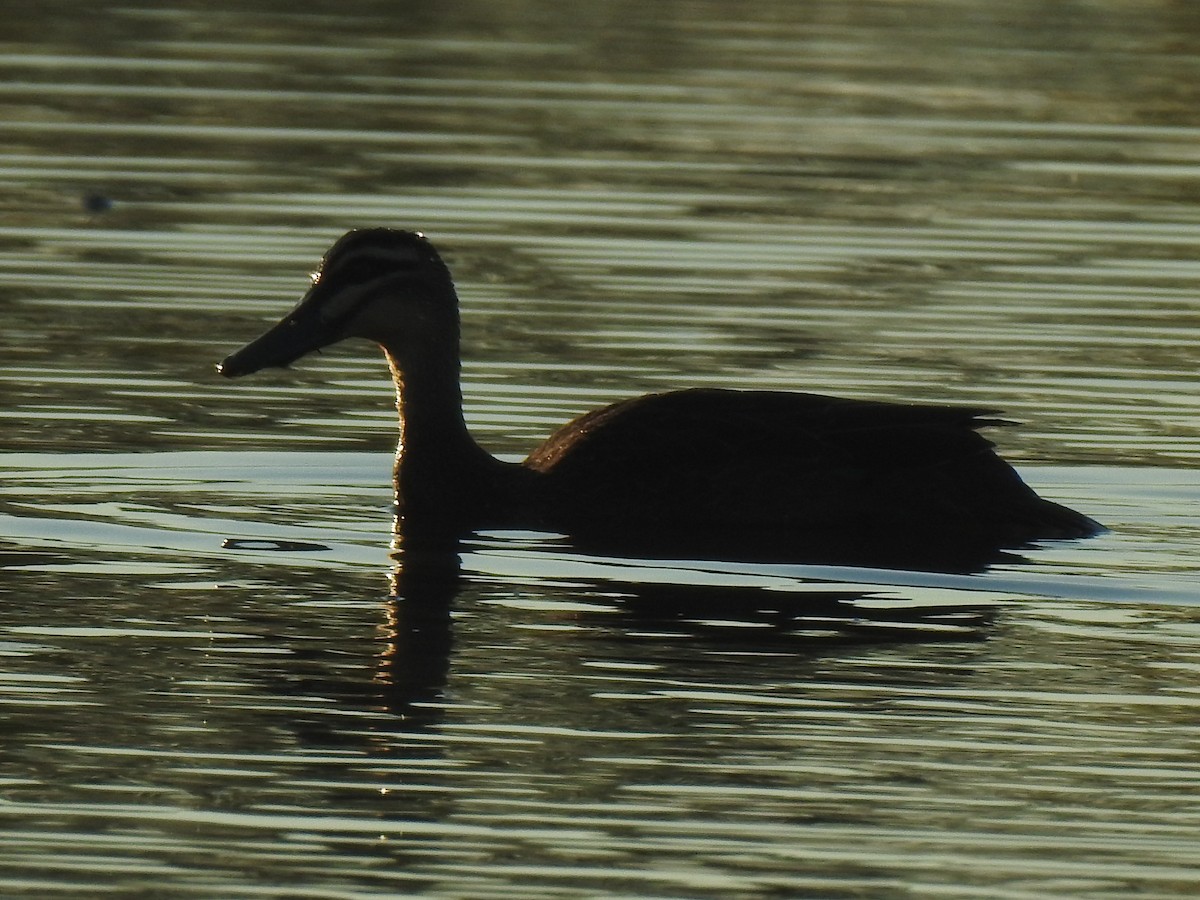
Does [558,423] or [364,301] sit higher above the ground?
[364,301]

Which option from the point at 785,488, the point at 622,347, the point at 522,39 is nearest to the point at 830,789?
the point at 785,488

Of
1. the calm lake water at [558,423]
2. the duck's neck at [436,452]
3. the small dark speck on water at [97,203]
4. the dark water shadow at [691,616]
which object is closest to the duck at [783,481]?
the duck's neck at [436,452]

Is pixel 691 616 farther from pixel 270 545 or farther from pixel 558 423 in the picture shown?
pixel 558 423

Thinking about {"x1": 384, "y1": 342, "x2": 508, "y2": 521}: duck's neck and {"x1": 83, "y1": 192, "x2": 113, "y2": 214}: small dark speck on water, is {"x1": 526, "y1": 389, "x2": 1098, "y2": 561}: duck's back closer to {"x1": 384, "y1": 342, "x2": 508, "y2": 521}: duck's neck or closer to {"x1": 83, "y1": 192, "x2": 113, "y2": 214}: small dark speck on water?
{"x1": 384, "y1": 342, "x2": 508, "y2": 521}: duck's neck

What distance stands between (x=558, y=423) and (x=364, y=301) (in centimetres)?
165

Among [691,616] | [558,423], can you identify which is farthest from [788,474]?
[558,423]

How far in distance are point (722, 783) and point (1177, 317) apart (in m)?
8.63

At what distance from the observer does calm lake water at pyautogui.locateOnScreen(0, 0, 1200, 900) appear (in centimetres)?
768

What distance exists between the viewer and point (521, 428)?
13758 mm

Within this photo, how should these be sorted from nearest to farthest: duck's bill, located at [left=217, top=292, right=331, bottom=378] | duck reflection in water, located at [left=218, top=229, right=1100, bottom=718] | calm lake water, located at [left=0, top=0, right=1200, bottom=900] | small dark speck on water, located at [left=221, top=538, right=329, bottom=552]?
calm lake water, located at [left=0, top=0, right=1200, bottom=900]
small dark speck on water, located at [left=221, top=538, right=329, bottom=552]
duck reflection in water, located at [left=218, top=229, right=1100, bottom=718]
duck's bill, located at [left=217, top=292, right=331, bottom=378]

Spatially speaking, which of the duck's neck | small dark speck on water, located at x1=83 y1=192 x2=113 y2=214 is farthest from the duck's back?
small dark speck on water, located at x1=83 y1=192 x2=113 y2=214

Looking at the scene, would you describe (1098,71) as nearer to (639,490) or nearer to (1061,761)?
(639,490)

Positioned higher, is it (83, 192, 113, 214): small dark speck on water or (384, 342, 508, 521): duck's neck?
(83, 192, 113, 214): small dark speck on water

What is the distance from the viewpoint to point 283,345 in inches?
480
